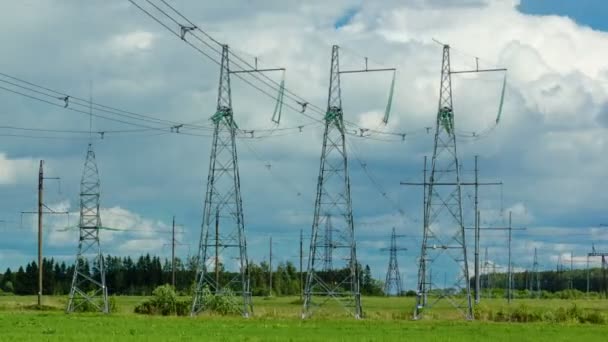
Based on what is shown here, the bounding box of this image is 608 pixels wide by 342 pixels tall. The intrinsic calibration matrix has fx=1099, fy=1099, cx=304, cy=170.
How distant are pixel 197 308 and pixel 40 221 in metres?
22.4

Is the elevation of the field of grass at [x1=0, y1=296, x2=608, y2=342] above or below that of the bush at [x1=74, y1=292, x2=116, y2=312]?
below

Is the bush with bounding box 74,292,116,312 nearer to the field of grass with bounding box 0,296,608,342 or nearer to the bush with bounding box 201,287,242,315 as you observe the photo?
the bush with bounding box 201,287,242,315

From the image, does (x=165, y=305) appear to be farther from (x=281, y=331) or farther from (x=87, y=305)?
(x=281, y=331)

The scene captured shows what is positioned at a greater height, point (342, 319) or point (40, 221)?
point (40, 221)

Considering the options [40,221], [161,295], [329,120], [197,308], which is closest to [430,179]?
[329,120]

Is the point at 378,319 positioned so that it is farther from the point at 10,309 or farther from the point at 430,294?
the point at 10,309

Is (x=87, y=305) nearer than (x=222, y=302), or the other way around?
(x=222, y=302)

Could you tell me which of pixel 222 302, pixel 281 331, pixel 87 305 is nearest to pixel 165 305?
pixel 87 305

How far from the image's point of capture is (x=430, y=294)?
3684 inches

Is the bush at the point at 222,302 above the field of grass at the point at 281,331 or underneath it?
above

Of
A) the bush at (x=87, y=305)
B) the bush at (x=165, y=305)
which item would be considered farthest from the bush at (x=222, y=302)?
the bush at (x=87, y=305)

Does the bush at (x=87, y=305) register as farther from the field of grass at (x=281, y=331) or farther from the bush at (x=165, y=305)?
the field of grass at (x=281, y=331)

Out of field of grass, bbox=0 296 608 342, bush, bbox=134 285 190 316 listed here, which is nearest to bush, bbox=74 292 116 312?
bush, bbox=134 285 190 316

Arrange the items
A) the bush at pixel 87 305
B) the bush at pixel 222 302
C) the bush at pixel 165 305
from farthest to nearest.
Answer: the bush at pixel 87 305 → the bush at pixel 165 305 → the bush at pixel 222 302
